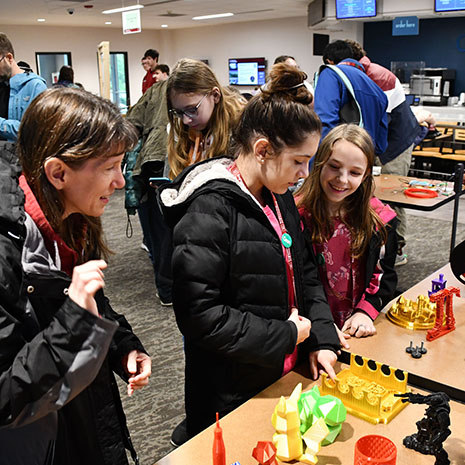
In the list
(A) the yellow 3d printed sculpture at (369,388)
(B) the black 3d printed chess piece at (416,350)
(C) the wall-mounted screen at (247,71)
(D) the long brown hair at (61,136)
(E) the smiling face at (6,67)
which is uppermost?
(C) the wall-mounted screen at (247,71)

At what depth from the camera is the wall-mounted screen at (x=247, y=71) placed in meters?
13.4

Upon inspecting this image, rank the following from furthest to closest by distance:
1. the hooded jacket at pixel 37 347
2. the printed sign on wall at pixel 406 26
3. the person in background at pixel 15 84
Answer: the printed sign on wall at pixel 406 26 → the person in background at pixel 15 84 → the hooded jacket at pixel 37 347

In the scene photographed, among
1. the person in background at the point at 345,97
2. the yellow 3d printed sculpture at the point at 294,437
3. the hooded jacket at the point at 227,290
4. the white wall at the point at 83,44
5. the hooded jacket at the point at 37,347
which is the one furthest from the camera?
the white wall at the point at 83,44

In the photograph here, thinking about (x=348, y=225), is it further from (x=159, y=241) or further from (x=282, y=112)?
(x=159, y=241)

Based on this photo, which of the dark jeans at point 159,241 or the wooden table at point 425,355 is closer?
the wooden table at point 425,355

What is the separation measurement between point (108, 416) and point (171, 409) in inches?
59.7

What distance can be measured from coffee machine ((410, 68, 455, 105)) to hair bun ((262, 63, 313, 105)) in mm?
8291

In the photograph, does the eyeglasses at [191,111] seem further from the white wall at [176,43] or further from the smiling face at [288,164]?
the white wall at [176,43]

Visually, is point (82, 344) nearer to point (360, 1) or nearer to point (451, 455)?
point (451, 455)

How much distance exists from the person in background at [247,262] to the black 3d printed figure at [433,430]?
12.4 inches

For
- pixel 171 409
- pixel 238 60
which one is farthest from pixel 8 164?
pixel 238 60

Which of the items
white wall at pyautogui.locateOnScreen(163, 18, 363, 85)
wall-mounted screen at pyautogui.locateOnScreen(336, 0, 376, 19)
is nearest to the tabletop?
wall-mounted screen at pyautogui.locateOnScreen(336, 0, 376, 19)

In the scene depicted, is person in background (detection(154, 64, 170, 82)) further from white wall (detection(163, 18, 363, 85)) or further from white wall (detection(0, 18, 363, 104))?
white wall (detection(0, 18, 363, 104))

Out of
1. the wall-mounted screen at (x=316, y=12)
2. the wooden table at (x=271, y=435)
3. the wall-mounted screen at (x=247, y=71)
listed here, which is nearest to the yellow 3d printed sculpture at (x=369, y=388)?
the wooden table at (x=271, y=435)
